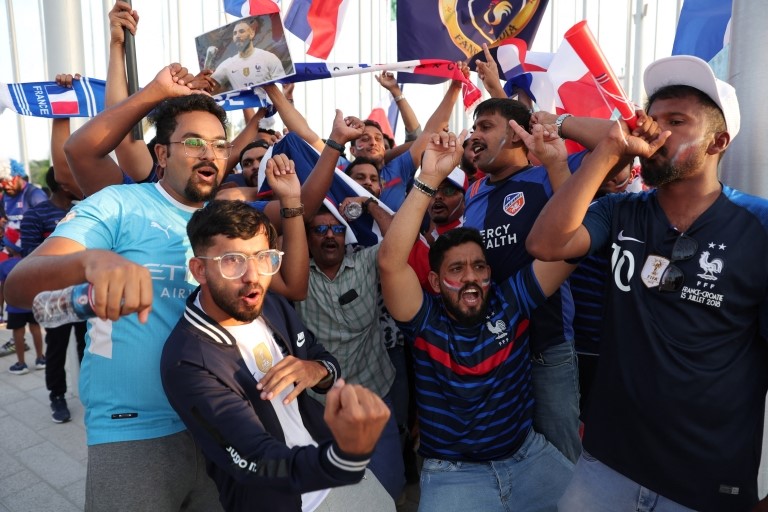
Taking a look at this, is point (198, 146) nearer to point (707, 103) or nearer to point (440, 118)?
point (707, 103)

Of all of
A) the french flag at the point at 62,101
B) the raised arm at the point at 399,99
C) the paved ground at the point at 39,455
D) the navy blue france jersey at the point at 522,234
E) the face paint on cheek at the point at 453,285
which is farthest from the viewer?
the raised arm at the point at 399,99

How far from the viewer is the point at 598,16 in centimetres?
899

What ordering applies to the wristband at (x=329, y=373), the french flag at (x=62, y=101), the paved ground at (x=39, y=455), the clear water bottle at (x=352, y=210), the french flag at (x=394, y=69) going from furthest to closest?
the french flag at (x=394, y=69) → the paved ground at (x=39, y=455) → the clear water bottle at (x=352, y=210) → the french flag at (x=62, y=101) → the wristband at (x=329, y=373)

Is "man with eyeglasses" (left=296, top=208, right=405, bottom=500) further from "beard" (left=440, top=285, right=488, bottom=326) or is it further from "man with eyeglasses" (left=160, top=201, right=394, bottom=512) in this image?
"man with eyeglasses" (left=160, top=201, right=394, bottom=512)

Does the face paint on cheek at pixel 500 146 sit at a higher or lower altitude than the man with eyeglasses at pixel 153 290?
higher

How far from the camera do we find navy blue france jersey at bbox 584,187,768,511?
180cm

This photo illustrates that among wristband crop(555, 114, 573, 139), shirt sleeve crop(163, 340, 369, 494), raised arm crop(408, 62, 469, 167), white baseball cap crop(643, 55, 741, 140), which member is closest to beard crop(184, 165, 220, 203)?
shirt sleeve crop(163, 340, 369, 494)

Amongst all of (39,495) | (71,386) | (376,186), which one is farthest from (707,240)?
(71,386)

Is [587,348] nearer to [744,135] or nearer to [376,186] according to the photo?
[744,135]

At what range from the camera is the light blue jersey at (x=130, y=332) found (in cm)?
188

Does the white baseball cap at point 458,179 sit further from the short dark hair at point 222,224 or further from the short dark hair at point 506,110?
the short dark hair at point 222,224

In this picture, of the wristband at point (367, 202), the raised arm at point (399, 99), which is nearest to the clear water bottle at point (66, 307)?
the wristband at point (367, 202)

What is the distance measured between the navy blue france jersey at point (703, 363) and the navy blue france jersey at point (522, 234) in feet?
2.45

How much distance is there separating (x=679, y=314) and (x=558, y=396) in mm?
1051
